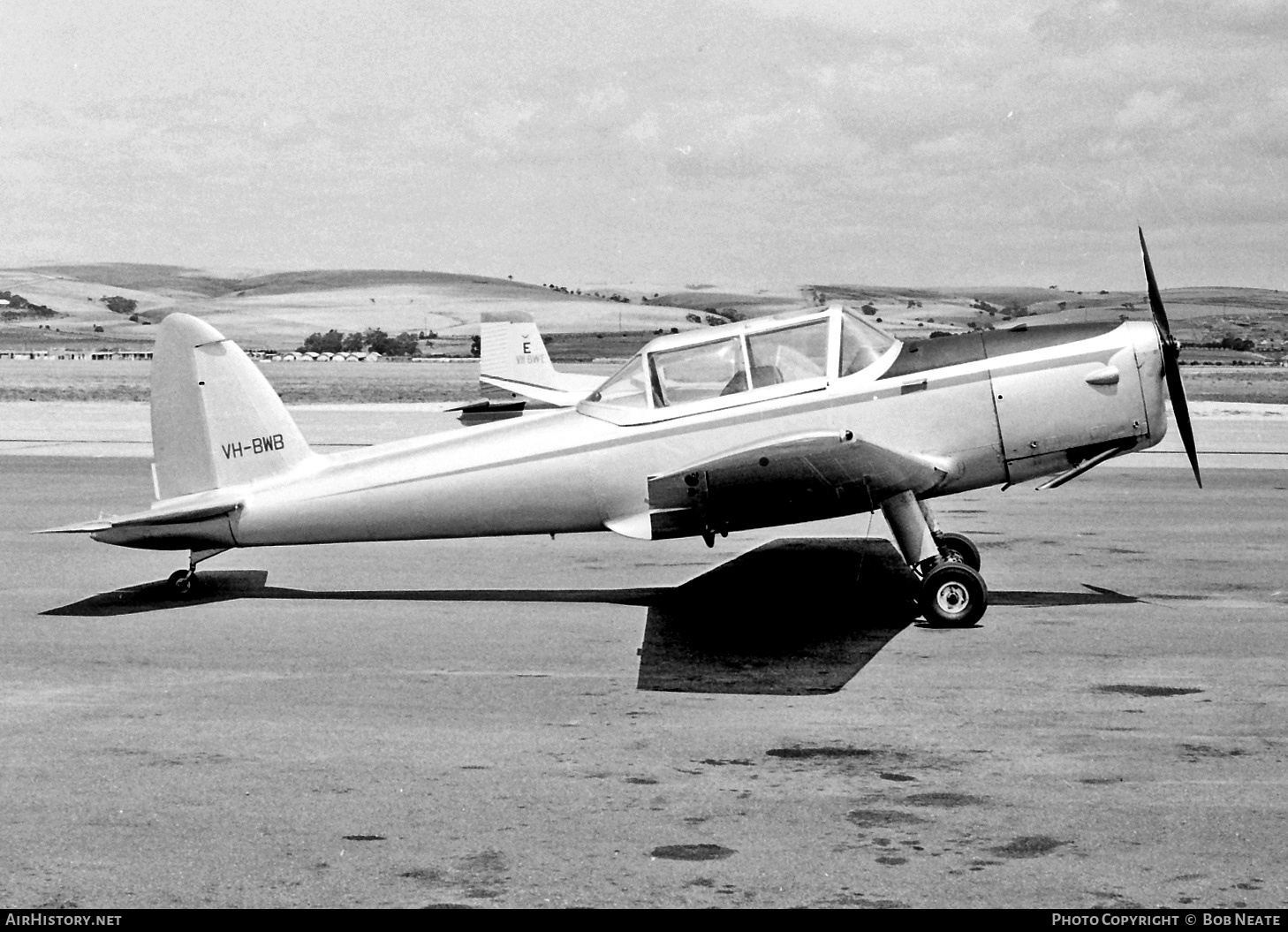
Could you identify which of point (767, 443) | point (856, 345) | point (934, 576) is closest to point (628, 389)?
point (767, 443)

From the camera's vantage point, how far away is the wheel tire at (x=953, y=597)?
9.24m

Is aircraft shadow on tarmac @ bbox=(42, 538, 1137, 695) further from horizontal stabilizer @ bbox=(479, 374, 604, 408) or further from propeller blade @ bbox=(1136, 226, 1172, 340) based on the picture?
horizontal stabilizer @ bbox=(479, 374, 604, 408)

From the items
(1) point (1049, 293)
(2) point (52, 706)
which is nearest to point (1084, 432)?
(2) point (52, 706)

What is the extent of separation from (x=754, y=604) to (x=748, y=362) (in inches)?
75.8

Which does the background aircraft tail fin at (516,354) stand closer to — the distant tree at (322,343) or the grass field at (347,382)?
the grass field at (347,382)

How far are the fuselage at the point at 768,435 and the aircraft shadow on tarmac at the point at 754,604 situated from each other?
81 centimetres

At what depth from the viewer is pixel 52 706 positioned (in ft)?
24.3

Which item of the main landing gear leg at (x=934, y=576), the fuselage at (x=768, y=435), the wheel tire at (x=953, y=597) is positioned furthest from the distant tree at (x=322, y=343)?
the wheel tire at (x=953, y=597)

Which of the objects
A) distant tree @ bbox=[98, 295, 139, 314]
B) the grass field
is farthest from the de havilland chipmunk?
distant tree @ bbox=[98, 295, 139, 314]

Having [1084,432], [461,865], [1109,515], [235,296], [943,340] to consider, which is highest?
[235,296]

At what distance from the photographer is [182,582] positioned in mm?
10797

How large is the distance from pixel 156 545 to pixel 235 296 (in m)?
156

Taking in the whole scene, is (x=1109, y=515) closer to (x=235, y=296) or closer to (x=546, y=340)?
(x=546, y=340)

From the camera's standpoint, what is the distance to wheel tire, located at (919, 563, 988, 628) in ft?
30.3
